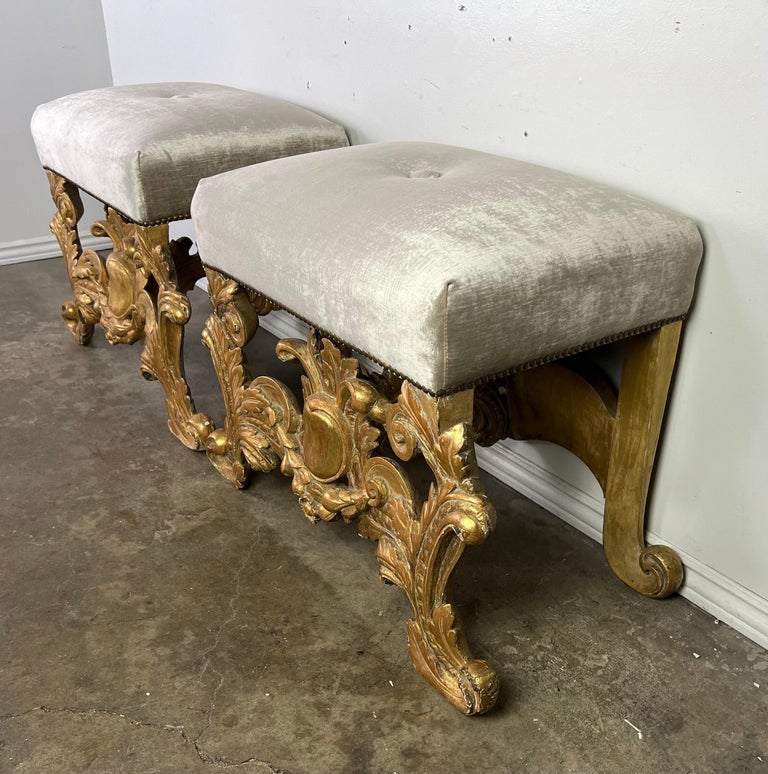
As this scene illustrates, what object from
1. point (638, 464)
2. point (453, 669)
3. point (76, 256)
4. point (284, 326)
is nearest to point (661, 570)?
point (638, 464)

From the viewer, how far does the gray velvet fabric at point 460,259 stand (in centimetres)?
82

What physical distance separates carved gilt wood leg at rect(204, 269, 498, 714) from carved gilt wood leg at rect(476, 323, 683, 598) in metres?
0.26

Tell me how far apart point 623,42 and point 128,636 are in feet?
3.22

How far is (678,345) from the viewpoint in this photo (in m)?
1.07

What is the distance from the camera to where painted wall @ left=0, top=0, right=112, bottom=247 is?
7.98 feet

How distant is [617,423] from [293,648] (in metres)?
0.52

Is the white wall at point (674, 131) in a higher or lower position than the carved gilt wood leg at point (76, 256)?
higher

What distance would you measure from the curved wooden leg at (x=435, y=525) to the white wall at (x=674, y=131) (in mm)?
364

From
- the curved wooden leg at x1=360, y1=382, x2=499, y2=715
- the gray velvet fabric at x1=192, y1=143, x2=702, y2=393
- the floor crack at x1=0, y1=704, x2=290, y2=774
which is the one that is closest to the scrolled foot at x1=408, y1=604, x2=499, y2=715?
the curved wooden leg at x1=360, y1=382, x2=499, y2=715

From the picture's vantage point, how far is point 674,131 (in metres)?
1.00

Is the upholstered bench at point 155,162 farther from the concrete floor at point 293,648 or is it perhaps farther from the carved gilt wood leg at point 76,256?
the concrete floor at point 293,648

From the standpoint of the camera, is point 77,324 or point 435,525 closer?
point 435,525

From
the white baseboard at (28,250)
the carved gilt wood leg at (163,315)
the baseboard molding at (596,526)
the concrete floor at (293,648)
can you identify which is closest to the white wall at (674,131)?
the baseboard molding at (596,526)

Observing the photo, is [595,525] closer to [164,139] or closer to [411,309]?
[411,309]
